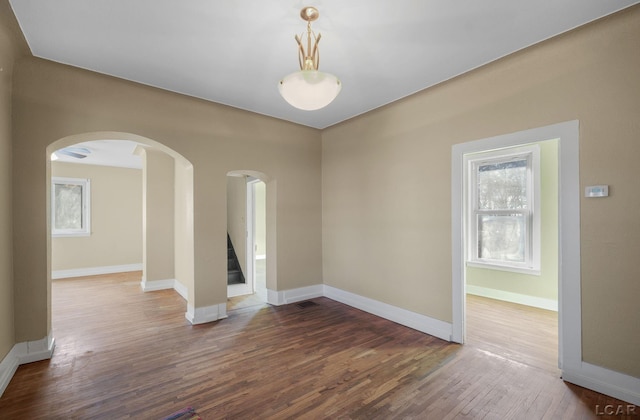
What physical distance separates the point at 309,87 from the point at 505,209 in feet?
13.9

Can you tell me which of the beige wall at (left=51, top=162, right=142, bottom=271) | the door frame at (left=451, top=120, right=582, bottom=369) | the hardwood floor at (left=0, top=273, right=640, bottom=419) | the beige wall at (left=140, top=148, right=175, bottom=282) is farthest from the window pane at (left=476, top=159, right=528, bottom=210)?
the beige wall at (left=51, top=162, right=142, bottom=271)

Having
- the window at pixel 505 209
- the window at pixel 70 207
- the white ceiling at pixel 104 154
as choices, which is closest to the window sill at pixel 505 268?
the window at pixel 505 209

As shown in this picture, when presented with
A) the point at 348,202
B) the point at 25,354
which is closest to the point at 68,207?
the point at 25,354

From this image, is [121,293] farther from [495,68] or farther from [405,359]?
[495,68]

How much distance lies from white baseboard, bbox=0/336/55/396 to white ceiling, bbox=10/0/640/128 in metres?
2.69

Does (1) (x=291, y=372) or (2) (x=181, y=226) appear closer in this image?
(1) (x=291, y=372)

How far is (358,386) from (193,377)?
4.62 feet

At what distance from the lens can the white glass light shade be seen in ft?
5.73

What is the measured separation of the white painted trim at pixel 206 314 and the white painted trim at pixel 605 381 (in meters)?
3.63

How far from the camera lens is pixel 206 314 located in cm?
365

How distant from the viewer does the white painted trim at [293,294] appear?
436 cm

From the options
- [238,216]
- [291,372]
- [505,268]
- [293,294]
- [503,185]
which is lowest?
[291,372]

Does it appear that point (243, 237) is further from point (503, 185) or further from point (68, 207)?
point (68, 207)

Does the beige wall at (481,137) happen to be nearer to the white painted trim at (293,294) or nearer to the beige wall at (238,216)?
the white painted trim at (293,294)
